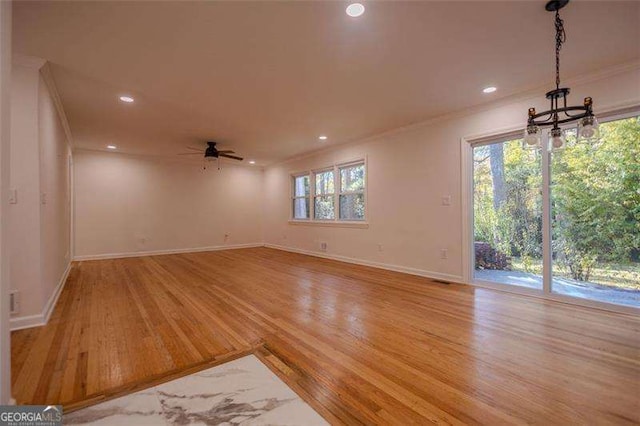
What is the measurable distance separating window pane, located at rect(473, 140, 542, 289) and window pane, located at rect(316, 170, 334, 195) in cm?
318

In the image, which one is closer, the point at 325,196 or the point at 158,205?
the point at 325,196

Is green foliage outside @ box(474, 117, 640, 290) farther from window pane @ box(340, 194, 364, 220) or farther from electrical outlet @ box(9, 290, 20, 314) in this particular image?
electrical outlet @ box(9, 290, 20, 314)

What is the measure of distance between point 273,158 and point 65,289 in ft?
16.5

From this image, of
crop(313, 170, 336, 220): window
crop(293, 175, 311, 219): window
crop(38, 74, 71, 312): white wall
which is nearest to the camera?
crop(38, 74, 71, 312): white wall

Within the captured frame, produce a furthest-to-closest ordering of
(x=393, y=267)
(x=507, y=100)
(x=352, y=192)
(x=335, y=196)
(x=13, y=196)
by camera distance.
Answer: (x=335, y=196) < (x=352, y=192) < (x=393, y=267) < (x=507, y=100) < (x=13, y=196)

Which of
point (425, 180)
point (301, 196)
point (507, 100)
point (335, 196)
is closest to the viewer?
point (507, 100)

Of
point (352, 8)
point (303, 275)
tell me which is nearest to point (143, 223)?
point (303, 275)

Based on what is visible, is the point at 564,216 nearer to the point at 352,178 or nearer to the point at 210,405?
the point at 352,178

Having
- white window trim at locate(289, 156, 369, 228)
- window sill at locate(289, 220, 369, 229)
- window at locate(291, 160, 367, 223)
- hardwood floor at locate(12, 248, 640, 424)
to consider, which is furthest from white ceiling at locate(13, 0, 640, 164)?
hardwood floor at locate(12, 248, 640, 424)

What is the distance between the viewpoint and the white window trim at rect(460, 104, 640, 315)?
2.93m

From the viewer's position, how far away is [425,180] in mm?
4582

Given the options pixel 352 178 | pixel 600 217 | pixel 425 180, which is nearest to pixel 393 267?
pixel 425 180

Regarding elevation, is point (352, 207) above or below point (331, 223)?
above

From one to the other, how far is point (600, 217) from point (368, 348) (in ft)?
9.74
